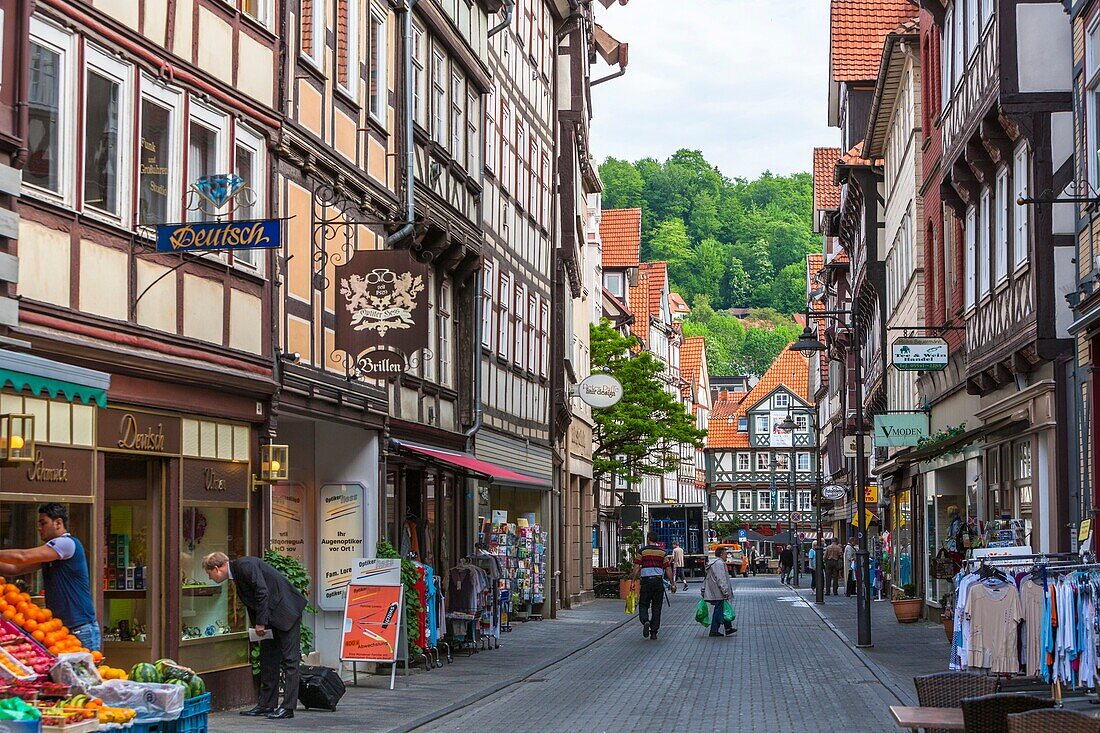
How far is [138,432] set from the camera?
1513cm

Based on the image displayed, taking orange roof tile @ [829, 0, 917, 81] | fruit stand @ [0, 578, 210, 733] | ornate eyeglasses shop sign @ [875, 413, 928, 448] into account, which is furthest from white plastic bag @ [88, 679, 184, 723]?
orange roof tile @ [829, 0, 917, 81]

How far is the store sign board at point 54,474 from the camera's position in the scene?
12.9 metres

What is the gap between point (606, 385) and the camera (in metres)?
40.7

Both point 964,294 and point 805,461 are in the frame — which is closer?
point 964,294

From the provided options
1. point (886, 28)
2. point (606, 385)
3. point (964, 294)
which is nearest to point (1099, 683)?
point (964, 294)

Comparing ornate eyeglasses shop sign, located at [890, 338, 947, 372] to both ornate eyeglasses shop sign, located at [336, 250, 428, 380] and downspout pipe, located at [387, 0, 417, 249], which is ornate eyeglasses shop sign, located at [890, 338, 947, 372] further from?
ornate eyeglasses shop sign, located at [336, 250, 428, 380]

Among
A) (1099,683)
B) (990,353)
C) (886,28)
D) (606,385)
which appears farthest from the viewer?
(886,28)

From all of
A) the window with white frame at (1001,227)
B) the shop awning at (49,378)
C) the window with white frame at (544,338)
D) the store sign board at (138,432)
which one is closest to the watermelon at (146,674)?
the shop awning at (49,378)

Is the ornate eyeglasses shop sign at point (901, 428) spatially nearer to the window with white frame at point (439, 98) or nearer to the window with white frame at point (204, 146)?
the window with white frame at point (439, 98)

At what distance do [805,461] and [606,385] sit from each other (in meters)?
84.4

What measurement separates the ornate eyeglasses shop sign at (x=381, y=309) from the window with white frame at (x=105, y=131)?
560 cm

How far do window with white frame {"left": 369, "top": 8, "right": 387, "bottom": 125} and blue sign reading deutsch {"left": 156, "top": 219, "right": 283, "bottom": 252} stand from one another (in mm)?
8737

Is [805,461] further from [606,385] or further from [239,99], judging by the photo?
[239,99]

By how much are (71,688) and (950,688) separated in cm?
551
